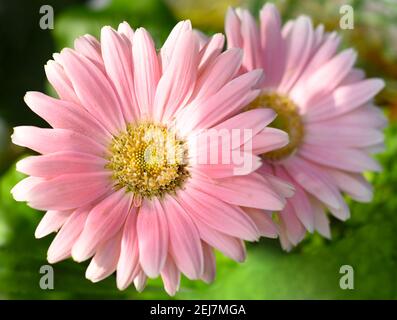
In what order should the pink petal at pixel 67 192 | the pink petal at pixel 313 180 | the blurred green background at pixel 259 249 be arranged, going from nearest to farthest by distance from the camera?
the pink petal at pixel 67 192
the pink petal at pixel 313 180
the blurred green background at pixel 259 249

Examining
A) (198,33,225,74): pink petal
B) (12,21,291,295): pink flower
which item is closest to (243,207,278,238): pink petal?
(12,21,291,295): pink flower

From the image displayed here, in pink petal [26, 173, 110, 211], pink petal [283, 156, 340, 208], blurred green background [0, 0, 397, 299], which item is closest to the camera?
pink petal [26, 173, 110, 211]

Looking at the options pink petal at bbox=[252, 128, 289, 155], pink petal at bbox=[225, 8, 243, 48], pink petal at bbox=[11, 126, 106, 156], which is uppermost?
pink petal at bbox=[225, 8, 243, 48]

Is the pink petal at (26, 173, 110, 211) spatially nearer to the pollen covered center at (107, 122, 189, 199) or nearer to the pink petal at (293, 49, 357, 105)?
the pollen covered center at (107, 122, 189, 199)

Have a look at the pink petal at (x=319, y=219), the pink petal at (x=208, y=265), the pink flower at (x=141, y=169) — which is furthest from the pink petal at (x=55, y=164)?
the pink petal at (x=319, y=219)

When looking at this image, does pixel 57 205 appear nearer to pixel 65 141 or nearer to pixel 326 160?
pixel 65 141

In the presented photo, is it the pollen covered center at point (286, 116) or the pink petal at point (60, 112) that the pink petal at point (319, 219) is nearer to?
the pollen covered center at point (286, 116)

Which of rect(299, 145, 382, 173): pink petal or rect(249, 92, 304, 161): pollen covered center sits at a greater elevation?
rect(249, 92, 304, 161): pollen covered center
